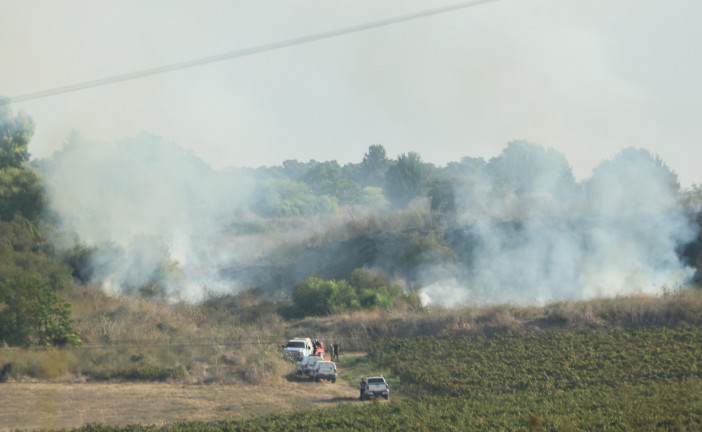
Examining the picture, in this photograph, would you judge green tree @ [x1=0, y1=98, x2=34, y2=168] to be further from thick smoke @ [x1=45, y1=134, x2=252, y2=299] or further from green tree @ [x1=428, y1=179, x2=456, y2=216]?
green tree @ [x1=428, y1=179, x2=456, y2=216]

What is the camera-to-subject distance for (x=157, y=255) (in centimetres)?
6438

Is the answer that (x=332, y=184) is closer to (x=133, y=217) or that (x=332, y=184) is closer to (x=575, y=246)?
(x=133, y=217)

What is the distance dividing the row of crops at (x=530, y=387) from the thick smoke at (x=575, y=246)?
15803 millimetres

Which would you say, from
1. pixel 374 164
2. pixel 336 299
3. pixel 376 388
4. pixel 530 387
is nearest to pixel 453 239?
pixel 336 299

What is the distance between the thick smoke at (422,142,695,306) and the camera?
62.7m

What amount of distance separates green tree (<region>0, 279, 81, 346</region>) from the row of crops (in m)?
19.2

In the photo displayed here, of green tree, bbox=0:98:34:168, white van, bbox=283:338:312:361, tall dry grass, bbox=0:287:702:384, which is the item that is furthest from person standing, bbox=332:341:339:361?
green tree, bbox=0:98:34:168

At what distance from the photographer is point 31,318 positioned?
44625 millimetres

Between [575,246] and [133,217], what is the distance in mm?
39944

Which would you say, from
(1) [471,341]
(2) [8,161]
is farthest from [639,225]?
(2) [8,161]

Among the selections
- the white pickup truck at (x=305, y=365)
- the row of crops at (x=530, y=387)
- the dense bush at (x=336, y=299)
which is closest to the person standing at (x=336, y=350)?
the row of crops at (x=530, y=387)

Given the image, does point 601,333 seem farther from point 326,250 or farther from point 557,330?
point 326,250

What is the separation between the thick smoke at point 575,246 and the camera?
6269 centimetres

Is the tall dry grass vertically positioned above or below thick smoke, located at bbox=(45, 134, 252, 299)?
below
